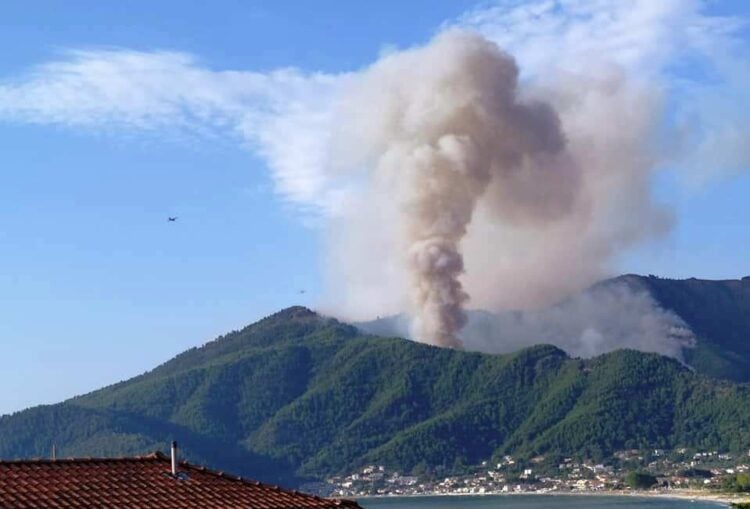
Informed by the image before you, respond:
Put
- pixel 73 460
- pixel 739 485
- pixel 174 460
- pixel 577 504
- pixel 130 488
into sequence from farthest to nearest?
pixel 739 485 → pixel 577 504 → pixel 174 460 → pixel 73 460 → pixel 130 488

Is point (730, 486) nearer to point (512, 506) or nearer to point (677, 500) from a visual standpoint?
point (677, 500)

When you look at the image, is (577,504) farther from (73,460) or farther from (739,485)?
(73,460)

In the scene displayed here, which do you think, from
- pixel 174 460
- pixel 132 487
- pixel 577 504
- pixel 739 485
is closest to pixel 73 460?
pixel 132 487

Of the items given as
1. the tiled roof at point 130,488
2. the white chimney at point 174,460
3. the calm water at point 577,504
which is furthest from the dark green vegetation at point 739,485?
the white chimney at point 174,460

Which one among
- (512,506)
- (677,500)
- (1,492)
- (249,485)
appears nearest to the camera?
(1,492)

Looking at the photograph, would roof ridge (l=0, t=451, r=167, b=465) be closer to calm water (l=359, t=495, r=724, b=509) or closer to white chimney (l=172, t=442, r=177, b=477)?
white chimney (l=172, t=442, r=177, b=477)

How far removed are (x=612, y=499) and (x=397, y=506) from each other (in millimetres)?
29870

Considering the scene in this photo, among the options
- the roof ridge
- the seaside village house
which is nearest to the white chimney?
the seaside village house

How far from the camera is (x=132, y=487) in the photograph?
21406 mm

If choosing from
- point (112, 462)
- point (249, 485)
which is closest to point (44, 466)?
point (112, 462)

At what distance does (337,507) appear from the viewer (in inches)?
923

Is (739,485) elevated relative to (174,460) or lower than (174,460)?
elevated

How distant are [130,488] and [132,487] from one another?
8cm

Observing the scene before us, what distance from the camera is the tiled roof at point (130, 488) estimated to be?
794 inches
